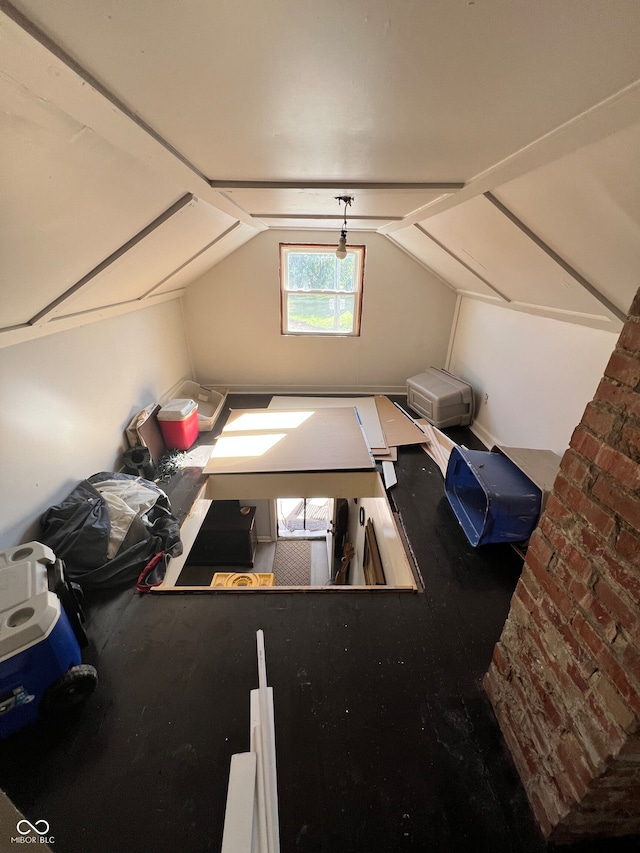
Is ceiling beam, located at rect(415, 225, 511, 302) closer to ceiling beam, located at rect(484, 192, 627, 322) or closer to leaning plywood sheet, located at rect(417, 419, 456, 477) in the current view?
ceiling beam, located at rect(484, 192, 627, 322)

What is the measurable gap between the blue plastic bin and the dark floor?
33 centimetres

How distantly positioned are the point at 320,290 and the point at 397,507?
9.36 ft

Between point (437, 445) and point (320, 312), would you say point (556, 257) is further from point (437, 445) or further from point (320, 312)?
point (320, 312)

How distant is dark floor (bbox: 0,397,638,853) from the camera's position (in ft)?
3.93

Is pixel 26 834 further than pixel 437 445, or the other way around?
pixel 437 445

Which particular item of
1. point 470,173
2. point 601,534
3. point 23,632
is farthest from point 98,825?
point 470,173

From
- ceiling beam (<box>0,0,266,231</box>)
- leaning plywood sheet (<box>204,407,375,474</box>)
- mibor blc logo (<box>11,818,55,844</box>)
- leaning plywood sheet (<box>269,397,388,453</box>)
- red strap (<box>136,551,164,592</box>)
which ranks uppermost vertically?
ceiling beam (<box>0,0,266,231</box>)

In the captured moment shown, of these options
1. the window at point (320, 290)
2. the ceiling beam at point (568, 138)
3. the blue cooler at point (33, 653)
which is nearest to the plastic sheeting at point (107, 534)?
the blue cooler at point (33, 653)

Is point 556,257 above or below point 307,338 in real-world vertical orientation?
above

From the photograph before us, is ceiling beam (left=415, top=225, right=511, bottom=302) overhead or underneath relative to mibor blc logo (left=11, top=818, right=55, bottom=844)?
overhead

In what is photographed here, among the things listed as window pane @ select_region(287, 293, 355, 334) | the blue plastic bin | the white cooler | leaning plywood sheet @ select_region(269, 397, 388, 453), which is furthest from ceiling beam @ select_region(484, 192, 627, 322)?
window pane @ select_region(287, 293, 355, 334)

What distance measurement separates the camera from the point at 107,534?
6.77ft

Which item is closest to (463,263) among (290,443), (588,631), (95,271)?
(290,443)

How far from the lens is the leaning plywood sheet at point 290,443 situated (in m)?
3.17
